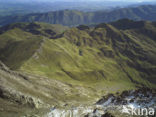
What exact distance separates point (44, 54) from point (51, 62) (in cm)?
1514

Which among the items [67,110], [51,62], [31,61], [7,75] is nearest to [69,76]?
[51,62]

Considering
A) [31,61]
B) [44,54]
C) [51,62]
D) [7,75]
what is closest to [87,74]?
[51,62]

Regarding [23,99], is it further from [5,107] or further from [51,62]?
[51,62]

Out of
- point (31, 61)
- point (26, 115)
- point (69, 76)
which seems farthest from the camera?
point (69, 76)

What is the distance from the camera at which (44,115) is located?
143ft

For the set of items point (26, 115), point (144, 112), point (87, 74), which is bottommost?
point (87, 74)

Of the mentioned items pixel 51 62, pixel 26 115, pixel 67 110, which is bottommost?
pixel 51 62

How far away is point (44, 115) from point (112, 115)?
19.6 metres

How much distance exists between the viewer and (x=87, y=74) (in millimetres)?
194250

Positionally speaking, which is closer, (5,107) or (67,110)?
(5,107)

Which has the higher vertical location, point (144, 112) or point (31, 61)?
point (144, 112)

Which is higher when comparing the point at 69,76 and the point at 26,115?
the point at 26,115

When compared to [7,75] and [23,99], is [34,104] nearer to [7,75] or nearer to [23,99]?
[23,99]

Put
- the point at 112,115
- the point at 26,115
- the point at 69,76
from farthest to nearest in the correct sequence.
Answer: the point at 69,76
the point at 26,115
the point at 112,115
